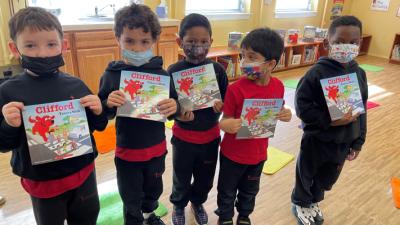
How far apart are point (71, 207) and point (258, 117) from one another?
34.9 inches

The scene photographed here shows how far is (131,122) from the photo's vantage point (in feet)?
4.36

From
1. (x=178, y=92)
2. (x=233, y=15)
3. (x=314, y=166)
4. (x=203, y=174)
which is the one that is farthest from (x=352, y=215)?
(x=233, y=15)

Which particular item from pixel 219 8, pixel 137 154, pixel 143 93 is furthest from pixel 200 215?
pixel 219 8

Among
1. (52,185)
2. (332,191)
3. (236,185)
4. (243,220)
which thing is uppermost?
(52,185)

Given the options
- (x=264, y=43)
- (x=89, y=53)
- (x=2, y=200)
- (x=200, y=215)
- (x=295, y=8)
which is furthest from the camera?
(x=295, y=8)

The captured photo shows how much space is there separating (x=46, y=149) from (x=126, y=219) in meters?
0.63

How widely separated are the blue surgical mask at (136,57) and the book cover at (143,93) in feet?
0.20

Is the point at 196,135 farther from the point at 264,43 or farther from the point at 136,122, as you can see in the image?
the point at 264,43

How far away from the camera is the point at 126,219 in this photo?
1.49 meters

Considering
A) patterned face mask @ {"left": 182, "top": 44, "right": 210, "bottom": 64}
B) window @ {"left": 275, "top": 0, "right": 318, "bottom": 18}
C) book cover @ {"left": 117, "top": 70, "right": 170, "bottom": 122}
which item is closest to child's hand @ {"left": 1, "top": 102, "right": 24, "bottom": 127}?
book cover @ {"left": 117, "top": 70, "right": 170, "bottom": 122}

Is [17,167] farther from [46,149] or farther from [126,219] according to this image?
[126,219]

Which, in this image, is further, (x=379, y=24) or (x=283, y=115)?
(x=379, y=24)

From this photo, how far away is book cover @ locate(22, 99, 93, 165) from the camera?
3.36 ft

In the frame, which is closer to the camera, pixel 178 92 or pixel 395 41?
pixel 178 92
